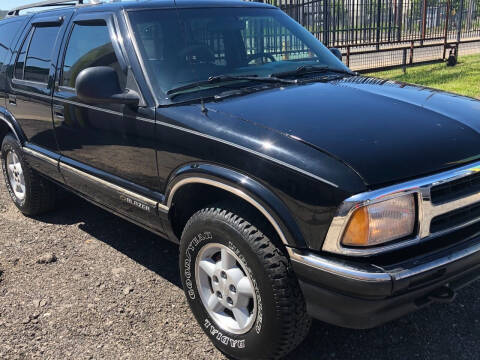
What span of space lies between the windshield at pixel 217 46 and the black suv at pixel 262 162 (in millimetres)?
13

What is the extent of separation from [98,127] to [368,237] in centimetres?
212

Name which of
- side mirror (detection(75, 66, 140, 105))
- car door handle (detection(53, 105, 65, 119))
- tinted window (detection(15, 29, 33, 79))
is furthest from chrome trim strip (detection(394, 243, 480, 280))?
tinted window (detection(15, 29, 33, 79))

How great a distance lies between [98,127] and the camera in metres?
3.40

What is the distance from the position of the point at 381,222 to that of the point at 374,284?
27 centimetres

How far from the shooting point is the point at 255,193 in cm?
231

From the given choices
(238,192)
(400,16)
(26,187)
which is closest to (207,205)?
(238,192)

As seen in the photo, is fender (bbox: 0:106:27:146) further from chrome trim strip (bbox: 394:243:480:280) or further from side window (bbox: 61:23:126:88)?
chrome trim strip (bbox: 394:243:480:280)

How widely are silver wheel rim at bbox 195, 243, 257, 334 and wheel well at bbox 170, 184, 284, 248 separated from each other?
222 millimetres

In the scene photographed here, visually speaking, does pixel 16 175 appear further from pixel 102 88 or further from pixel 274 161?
pixel 274 161

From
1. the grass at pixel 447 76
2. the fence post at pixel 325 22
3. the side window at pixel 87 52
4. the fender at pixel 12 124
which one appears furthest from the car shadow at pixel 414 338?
the fence post at pixel 325 22

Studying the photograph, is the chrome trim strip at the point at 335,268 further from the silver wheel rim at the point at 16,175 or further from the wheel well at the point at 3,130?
the wheel well at the point at 3,130

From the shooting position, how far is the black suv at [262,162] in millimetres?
2133

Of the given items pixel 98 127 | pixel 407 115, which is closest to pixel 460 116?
pixel 407 115

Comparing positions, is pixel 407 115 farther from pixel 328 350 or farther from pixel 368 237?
pixel 328 350
